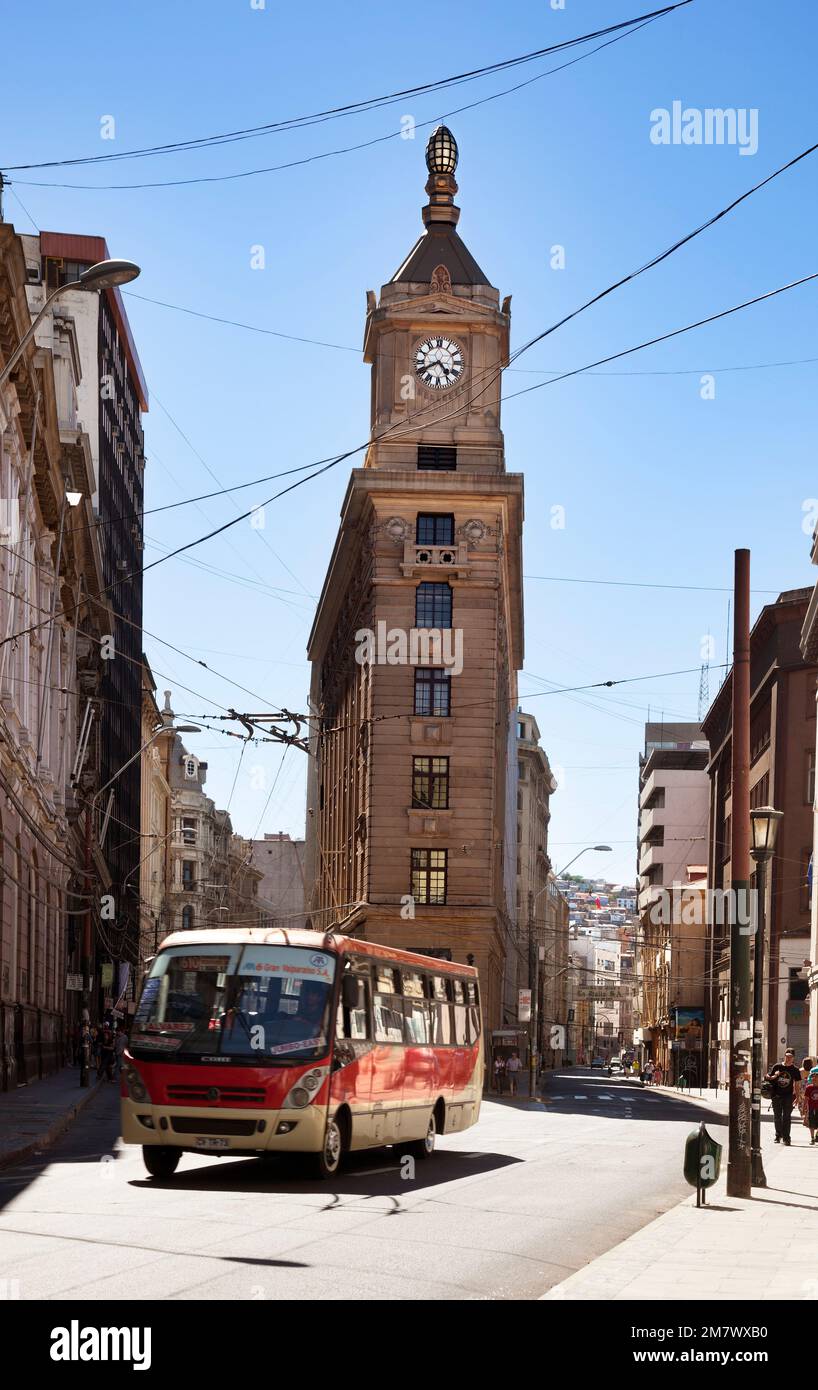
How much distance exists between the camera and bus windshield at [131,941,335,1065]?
61.8ft

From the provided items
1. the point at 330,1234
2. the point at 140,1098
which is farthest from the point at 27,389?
the point at 330,1234

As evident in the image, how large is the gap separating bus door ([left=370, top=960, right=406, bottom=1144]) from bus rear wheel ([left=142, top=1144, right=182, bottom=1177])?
2558 millimetres

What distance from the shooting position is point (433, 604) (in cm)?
6650

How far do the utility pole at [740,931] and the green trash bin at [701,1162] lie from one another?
0.72 meters

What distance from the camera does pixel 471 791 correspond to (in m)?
64.6

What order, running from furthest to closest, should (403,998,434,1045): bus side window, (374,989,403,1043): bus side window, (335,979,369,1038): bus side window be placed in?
(403,998,434,1045): bus side window < (374,989,403,1043): bus side window < (335,979,369,1038): bus side window

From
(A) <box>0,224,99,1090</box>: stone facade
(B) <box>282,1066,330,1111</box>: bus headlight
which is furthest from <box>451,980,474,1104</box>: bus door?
(A) <box>0,224,99,1090</box>: stone facade

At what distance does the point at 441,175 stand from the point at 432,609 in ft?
62.0

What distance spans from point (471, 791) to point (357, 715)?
8.83m

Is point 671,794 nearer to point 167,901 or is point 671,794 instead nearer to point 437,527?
point 167,901

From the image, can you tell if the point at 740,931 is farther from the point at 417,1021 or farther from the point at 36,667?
the point at 36,667

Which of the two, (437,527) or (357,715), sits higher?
(437,527)

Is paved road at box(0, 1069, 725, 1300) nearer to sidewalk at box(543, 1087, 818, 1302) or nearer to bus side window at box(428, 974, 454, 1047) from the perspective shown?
sidewalk at box(543, 1087, 818, 1302)

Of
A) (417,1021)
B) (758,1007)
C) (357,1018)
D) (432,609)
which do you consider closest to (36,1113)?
(417,1021)
